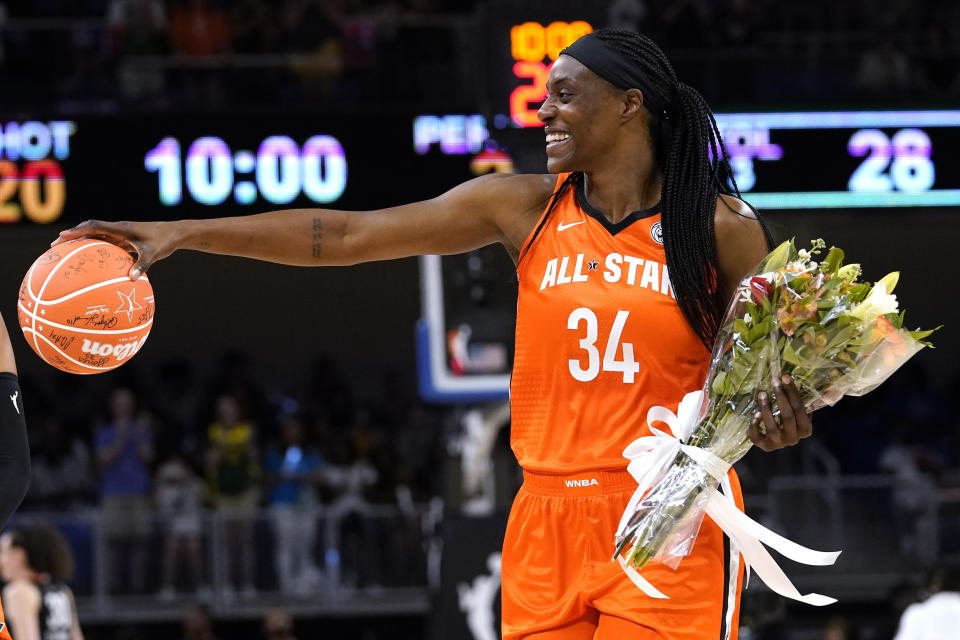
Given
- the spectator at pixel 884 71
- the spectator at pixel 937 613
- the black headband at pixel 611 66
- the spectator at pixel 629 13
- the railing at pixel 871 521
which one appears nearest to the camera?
the black headband at pixel 611 66


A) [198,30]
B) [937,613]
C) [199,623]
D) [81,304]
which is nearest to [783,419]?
[81,304]

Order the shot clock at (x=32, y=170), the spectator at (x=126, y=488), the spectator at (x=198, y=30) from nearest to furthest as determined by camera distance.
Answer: the shot clock at (x=32, y=170) → the spectator at (x=126, y=488) → the spectator at (x=198, y=30)

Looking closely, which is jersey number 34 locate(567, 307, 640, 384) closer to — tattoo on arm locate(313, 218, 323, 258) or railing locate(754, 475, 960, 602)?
tattoo on arm locate(313, 218, 323, 258)

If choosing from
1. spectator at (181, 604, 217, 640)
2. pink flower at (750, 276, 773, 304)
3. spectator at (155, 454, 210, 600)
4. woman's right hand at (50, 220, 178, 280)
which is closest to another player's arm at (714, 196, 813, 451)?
pink flower at (750, 276, 773, 304)

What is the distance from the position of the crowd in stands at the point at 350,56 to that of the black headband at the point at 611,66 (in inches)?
265

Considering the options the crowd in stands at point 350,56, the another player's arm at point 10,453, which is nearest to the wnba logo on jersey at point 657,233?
the another player's arm at point 10,453

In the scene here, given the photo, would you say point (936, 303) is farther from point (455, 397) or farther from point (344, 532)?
point (455, 397)

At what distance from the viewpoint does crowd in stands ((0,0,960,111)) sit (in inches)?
443

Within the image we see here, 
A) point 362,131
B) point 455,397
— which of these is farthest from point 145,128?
point 455,397

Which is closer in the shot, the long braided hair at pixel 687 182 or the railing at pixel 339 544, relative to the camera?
the long braided hair at pixel 687 182

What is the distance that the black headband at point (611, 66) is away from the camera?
142 inches

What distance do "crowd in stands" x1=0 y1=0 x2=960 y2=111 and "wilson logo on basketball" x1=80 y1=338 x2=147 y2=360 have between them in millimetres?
6765

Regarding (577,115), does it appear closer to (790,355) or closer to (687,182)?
(687,182)

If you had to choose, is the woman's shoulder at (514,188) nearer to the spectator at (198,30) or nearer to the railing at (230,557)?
the railing at (230,557)
